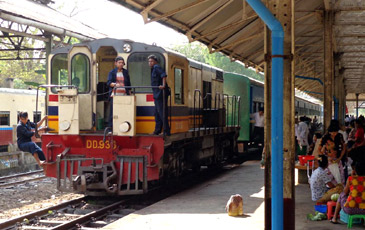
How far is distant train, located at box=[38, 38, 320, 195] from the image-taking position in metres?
10.1

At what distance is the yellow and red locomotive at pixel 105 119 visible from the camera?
1010cm

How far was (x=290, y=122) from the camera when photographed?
605 cm

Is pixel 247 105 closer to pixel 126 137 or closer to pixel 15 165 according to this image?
pixel 15 165

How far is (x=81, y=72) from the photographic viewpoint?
434 inches

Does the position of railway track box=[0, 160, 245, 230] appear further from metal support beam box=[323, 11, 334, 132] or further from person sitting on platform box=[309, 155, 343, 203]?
metal support beam box=[323, 11, 334, 132]

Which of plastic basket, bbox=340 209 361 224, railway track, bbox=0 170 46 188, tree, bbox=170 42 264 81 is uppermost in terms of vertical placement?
tree, bbox=170 42 264 81

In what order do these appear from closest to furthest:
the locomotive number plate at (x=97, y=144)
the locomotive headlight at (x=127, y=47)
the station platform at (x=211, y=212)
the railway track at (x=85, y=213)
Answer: the station platform at (x=211, y=212)
the railway track at (x=85, y=213)
the locomotive number plate at (x=97, y=144)
the locomotive headlight at (x=127, y=47)

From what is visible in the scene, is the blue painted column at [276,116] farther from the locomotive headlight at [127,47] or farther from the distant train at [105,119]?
the locomotive headlight at [127,47]

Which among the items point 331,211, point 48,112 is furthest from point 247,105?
point 331,211

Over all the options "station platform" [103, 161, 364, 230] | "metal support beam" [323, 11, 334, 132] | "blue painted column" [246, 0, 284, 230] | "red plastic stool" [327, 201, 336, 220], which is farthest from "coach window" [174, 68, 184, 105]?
"blue painted column" [246, 0, 284, 230]

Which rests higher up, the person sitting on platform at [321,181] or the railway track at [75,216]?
the person sitting on platform at [321,181]

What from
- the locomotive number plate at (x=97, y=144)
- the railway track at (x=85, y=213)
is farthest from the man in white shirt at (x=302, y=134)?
the locomotive number plate at (x=97, y=144)

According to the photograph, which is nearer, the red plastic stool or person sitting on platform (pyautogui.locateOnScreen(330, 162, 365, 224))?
person sitting on platform (pyautogui.locateOnScreen(330, 162, 365, 224))

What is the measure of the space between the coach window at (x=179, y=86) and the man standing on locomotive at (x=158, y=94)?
3.12ft
